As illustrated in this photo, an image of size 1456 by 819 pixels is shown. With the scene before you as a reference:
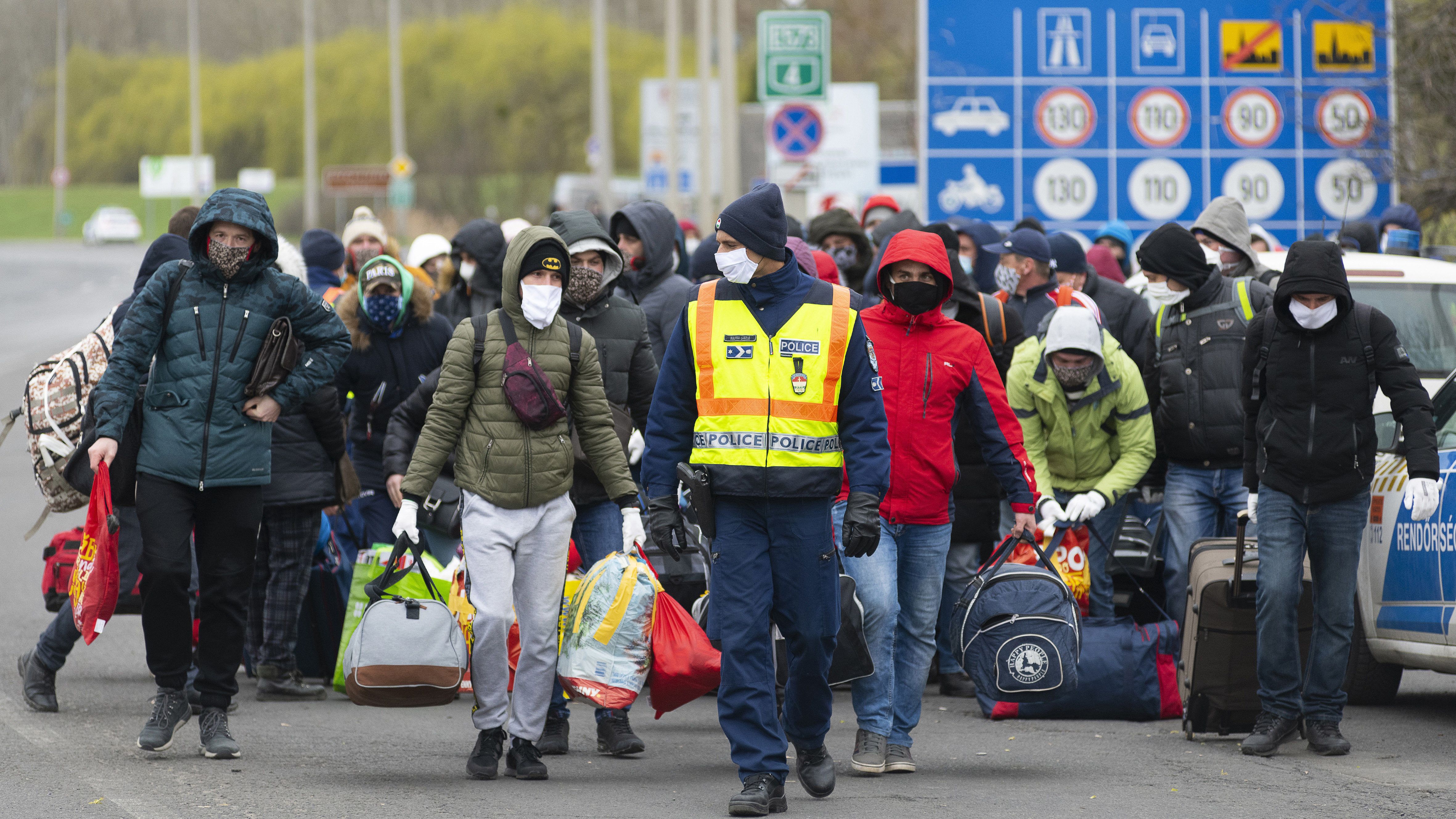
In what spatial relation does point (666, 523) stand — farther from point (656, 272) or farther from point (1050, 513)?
point (656, 272)

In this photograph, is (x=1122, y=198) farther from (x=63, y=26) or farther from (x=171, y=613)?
(x=63, y=26)

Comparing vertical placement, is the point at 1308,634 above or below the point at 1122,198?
below

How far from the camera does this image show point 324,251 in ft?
36.5

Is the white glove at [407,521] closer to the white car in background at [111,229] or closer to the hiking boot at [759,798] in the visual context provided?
the hiking boot at [759,798]

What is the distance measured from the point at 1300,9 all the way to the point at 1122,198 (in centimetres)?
252

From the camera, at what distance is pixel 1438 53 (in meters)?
17.5

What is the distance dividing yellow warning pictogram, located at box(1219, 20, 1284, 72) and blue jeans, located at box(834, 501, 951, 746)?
40.2 feet

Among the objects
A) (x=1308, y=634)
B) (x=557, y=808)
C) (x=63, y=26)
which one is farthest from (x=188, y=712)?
(x=63, y=26)

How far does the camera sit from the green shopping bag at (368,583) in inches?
322

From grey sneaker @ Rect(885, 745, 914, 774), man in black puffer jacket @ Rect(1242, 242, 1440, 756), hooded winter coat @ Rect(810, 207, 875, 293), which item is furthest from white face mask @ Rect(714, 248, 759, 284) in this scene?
hooded winter coat @ Rect(810, 207, 875, 293)

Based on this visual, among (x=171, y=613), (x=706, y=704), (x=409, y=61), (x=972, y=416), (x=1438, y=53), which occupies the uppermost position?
(x=409, y=61)

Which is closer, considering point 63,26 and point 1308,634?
point 1308,634

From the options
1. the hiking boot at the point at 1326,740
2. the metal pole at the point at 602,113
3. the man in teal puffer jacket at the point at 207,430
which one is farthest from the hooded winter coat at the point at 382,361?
the metal pole at the point at 602,113

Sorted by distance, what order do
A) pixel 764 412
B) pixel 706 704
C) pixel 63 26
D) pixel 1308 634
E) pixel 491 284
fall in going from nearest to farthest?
pixel 764 412, pixel 1308 634, pixel 706 704, pixel 491 284, pixel 63 26
